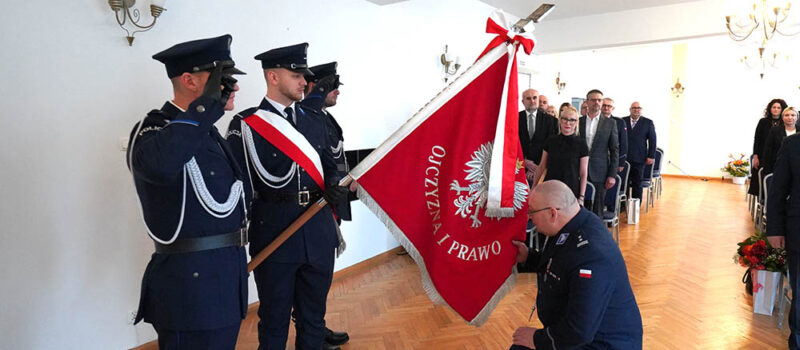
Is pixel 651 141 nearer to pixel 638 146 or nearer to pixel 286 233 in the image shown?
pixel 638 146

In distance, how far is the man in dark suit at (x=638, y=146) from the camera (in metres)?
6.88

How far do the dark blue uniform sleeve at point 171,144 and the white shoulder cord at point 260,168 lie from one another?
68 centimetres

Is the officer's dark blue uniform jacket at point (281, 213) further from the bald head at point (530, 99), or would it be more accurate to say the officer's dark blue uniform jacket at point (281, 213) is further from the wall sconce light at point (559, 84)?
the wall sconce light at point (559, 84)

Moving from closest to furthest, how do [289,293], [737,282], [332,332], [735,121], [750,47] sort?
[289,293], [332,332], [737,282], [750,47], [735,121]

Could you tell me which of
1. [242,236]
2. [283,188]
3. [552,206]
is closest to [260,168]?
[283,188]

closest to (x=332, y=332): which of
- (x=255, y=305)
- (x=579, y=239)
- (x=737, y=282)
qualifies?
(x=255, y=305)

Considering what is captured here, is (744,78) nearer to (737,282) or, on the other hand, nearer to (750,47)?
(750,47)

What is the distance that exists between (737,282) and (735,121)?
27.9ft

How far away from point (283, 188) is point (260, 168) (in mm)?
135

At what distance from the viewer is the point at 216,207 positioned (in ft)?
5.20

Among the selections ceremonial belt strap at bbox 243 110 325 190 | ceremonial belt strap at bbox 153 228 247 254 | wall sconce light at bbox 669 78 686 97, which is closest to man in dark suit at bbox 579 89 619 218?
ceremonial belt strap at bbox 243 110 325 190

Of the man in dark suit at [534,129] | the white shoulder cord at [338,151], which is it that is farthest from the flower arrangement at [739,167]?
the white shoulder cord at [338,151]

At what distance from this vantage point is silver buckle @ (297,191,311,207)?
223 centimetres

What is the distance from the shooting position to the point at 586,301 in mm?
1571
